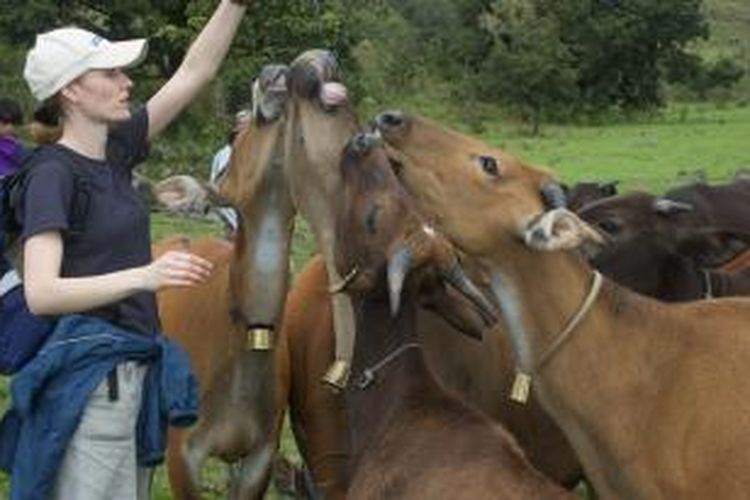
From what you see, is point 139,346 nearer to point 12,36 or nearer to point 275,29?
point 275,29

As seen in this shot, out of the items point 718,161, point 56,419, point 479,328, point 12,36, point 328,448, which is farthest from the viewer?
point 12,36

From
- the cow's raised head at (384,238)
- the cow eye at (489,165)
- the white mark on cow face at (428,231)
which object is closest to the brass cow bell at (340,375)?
the cow's raised head at (384,238)

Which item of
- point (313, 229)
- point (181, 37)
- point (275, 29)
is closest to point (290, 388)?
point (313, 229)

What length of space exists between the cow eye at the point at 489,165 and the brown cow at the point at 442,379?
861 millimetres

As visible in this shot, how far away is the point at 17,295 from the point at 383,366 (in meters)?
1.30

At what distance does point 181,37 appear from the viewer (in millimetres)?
29547

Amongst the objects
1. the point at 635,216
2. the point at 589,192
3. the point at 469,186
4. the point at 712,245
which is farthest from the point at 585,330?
the point at 589,192

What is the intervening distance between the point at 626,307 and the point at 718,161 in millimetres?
24821

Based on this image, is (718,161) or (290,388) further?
(718,161)

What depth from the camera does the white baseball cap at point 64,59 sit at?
464 cm

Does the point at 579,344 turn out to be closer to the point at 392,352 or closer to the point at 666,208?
the point at 392,352

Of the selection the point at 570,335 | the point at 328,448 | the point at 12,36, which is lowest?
the point at 12,36

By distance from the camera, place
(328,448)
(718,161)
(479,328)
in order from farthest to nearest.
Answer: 1. (718,161)
2. (328,448)
3. (479,328)

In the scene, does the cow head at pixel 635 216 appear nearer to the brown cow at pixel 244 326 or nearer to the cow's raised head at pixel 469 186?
the cow's raised head at pixel 469 186
